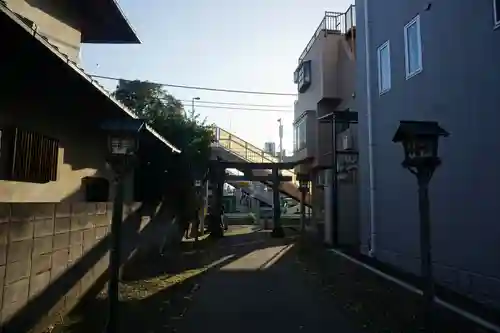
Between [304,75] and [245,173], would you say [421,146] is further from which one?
[304,75]

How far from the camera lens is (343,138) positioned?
16594mm

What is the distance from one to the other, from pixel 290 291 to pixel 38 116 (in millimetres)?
4902

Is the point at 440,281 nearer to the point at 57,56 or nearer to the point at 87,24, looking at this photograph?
the point at 57,56

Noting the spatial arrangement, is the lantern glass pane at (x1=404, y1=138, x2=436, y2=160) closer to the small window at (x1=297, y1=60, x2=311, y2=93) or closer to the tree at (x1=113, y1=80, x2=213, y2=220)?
the tree at (x1=113, y1=80, x2=213, y2=220)

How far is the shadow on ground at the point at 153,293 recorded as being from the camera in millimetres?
5541

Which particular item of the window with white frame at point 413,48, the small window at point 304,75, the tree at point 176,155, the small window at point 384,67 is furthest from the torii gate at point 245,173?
the window with white frame at point 413,48

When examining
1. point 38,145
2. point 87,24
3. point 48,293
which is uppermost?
point 87,24

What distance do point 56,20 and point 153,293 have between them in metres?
6.07

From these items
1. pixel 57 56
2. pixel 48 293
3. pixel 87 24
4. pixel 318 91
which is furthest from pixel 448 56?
pixel 318 91

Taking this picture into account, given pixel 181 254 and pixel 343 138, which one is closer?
pixel 181 254

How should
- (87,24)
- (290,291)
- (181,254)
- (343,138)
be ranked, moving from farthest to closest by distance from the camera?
(343,138), (181,254), (87,24), (290,291)

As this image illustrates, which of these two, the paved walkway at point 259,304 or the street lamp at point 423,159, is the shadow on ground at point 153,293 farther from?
the street lamp at point 423,159

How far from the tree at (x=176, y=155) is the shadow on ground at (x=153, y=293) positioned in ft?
6.47

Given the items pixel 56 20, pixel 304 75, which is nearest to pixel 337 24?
pixel 304 75
